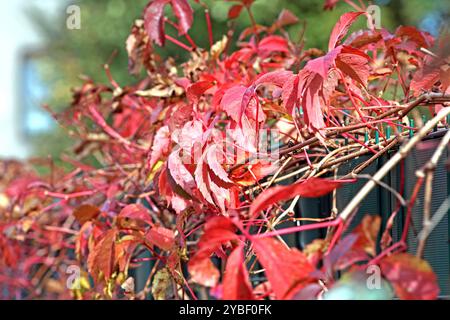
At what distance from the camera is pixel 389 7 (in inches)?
293

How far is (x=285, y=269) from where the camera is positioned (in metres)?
0.78

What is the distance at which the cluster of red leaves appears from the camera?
31.2 inches

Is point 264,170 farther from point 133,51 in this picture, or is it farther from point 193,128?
point 133,51

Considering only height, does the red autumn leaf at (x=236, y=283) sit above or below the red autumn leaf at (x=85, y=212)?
below

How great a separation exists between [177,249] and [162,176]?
5.4 inches

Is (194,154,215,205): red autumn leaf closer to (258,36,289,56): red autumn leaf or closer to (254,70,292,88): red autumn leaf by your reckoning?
(254,70,292,88): red autumn leaf

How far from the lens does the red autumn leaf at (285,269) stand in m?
0.77

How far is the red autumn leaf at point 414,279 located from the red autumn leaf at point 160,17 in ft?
3.85

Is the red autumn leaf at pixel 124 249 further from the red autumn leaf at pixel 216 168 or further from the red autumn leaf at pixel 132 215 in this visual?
the red autumn leaf at pixel 216 168

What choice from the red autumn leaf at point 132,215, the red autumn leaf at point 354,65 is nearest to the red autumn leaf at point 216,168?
the red autumn leaf at point 354,65

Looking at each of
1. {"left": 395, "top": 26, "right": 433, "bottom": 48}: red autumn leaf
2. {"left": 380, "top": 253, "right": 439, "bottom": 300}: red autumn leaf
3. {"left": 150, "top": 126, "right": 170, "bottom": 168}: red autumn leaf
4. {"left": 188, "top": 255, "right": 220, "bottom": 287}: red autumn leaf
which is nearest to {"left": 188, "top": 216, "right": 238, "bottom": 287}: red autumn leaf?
{"left": 188, "top": 255, "right": 220, "bottom": 287}: red autumn leaf

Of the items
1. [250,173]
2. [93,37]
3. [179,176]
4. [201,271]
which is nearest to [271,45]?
[250,173]
